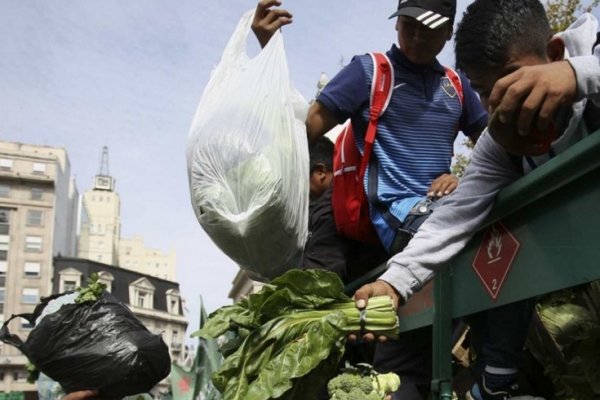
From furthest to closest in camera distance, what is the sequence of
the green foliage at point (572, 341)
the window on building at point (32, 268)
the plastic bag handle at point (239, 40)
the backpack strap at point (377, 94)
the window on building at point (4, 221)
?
the window on building at point (4, 221) → the window on building at point (32, 268) → the plastic bag handle at point (239, 40) → the backpack strap at point (377, 94) → the green foliage at point (572, 341)

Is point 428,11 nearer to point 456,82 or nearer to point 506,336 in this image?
point 456,82

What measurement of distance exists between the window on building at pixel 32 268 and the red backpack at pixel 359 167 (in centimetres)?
6314

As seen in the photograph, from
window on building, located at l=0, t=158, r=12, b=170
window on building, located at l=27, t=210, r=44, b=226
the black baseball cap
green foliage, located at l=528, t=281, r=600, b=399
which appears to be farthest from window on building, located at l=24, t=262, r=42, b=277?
green foliage, located at l=528, t=281, r=600, b=399

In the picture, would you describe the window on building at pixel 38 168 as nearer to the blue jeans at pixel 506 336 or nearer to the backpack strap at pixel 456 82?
the backpack strap at pixel 456 82

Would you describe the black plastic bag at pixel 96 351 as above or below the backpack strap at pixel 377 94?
Result: below

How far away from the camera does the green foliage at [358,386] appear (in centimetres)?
195

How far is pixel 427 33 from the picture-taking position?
287cm

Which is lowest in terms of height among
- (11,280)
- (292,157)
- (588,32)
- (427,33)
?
(11,280)

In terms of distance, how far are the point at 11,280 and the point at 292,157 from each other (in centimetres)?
6237

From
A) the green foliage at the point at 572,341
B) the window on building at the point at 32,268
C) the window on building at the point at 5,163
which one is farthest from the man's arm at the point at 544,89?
the window on building at the point at 5,163

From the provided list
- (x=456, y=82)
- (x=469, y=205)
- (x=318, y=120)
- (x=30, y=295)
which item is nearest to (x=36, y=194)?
(x=30, y=295)

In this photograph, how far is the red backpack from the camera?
9.43 ft

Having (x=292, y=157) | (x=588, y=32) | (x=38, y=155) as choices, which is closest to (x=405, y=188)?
(x=292, y=157)

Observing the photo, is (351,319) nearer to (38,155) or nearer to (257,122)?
(257,122)
